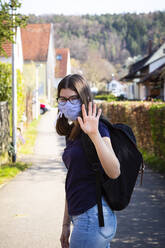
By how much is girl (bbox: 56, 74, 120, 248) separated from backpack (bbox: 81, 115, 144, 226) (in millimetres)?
44

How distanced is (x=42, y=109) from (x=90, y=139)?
41716 mm

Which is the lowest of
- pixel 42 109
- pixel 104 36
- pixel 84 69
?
pixel 42 109

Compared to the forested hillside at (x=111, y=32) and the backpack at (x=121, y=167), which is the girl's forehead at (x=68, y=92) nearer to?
the backpack at (x=121, y=167)

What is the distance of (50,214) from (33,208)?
0.52m

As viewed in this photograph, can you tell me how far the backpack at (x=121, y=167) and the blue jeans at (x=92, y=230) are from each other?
39 millimetres

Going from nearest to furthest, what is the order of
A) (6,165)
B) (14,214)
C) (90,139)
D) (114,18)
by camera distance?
(90,139)
(14,214)
(6,165)
(114,18)

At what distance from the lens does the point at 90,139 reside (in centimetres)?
269

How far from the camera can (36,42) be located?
2312 inches

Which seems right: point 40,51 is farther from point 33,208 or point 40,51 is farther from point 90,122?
point 90,122

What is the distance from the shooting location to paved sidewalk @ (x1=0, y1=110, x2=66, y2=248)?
5539mm

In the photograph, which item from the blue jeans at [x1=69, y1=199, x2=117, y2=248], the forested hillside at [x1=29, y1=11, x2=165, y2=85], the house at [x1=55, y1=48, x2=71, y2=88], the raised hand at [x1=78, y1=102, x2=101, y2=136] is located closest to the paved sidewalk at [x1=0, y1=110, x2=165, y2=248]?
the blue jeans at [x1=69, y1=199, x2=117, y2=248]

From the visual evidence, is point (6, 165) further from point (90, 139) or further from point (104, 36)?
point (104, 36)

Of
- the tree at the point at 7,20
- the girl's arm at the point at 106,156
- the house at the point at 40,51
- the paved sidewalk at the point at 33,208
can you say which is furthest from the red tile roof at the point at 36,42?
the girl's arm at the point at 106,156

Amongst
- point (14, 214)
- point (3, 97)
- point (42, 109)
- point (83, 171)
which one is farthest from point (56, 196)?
point (42, 109)
